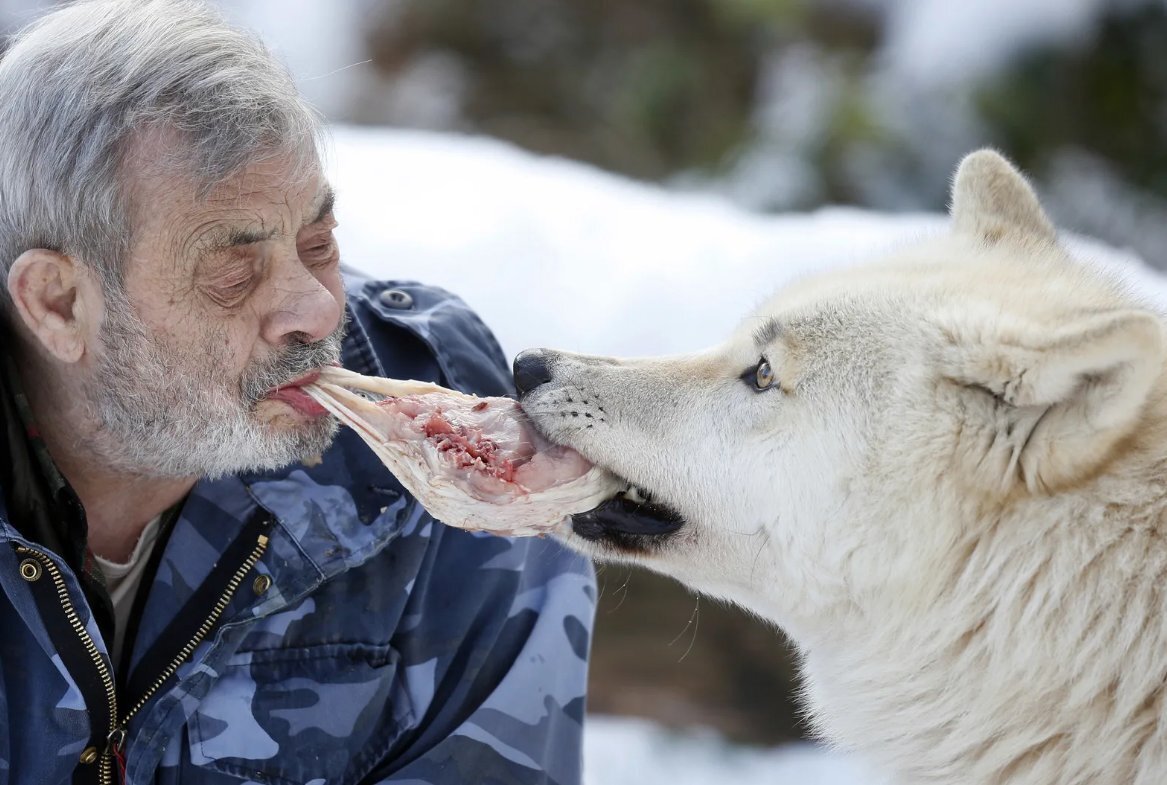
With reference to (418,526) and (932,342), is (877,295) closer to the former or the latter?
(932,342)

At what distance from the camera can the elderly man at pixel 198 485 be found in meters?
1.93

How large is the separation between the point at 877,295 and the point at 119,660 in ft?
4.93

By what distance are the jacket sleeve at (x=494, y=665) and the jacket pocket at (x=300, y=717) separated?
68 millimetres

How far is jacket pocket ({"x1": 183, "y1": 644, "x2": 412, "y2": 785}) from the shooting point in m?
2.01

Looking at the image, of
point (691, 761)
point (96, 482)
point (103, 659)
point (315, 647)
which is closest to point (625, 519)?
point (315, 647)

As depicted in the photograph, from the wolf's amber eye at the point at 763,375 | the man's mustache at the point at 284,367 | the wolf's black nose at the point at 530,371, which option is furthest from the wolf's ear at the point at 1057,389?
the man's mustache at the point at 284,367

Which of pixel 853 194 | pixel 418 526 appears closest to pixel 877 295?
pixel 418 526

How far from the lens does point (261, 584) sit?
2018 mm

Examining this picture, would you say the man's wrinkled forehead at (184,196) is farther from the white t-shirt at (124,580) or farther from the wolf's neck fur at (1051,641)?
the wolf's neck fur at (1051,641)

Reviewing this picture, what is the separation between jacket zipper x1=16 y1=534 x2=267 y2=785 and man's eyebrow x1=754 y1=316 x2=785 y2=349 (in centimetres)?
97

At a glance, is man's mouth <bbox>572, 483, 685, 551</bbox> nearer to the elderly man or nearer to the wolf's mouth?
the wolf's mouth

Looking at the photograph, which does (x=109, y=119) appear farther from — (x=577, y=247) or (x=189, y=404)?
(x=577, y=247)

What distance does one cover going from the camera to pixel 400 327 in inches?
94.3

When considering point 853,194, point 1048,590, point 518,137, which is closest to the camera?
point 1048,590
